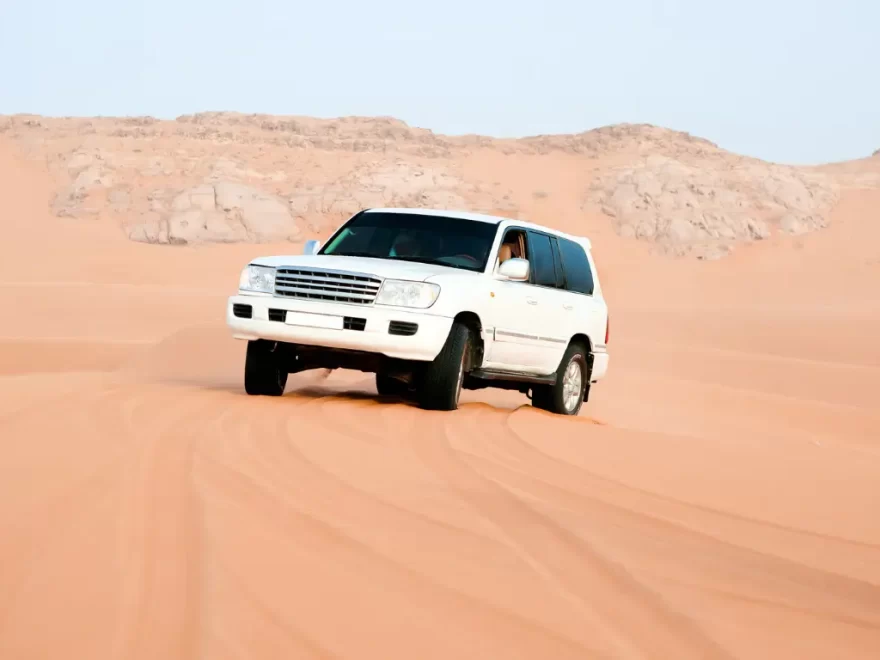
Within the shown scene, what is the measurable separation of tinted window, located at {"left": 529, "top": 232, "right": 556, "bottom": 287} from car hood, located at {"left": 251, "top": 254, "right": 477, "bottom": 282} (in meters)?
1.10

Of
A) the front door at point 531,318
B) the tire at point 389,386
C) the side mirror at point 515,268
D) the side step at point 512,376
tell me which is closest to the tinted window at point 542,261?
the front door at point 531,318

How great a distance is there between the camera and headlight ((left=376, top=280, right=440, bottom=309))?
33.2ft

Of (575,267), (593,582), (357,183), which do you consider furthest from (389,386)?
(357,183)

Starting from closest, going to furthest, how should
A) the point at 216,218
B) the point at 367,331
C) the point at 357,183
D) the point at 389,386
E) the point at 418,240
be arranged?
the point at 367,331 < the point at 418,240 < the point at 389,386 < the point at 216,218 < the point at 357,183

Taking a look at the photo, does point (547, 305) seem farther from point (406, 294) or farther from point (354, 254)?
point (406, 294)

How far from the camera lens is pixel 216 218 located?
45344 mm

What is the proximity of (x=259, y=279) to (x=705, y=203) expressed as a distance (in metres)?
41.6

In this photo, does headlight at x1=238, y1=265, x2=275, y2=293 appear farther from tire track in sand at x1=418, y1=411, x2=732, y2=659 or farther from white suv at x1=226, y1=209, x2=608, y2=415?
tire track in sand at x1=418, y1=411, x2=732, y2=659

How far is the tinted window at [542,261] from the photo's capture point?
11.8 meters

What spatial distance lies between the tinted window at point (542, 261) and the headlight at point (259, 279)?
2.52m

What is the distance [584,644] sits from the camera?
3441 millimetres

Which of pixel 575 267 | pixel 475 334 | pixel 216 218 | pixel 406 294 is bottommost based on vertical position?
pixel 216 218

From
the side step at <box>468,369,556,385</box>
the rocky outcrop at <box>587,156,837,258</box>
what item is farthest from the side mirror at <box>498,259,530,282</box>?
the rocky outcrop at <box>587,156,837,258</box>

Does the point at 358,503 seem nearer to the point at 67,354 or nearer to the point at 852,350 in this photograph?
the point at 67,354
